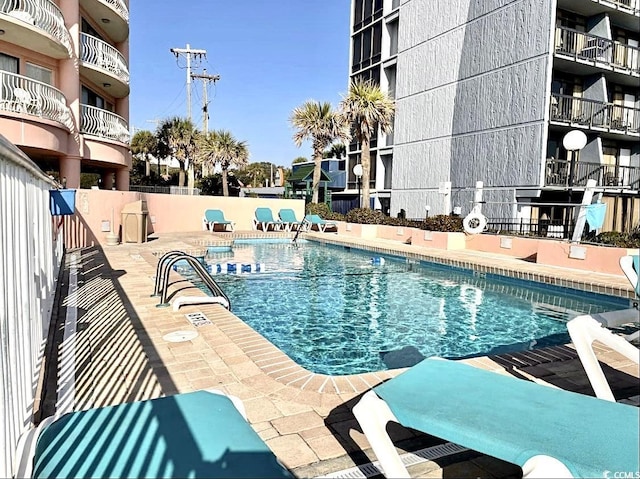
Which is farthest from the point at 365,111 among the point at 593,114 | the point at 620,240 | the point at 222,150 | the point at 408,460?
the point at 408,460

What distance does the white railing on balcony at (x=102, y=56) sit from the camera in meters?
16.0

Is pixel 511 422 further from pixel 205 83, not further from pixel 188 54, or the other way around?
pixel 205 83

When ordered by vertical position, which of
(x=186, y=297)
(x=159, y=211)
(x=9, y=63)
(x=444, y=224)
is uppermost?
(x=9, y=63)

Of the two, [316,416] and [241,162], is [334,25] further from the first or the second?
[316,416]

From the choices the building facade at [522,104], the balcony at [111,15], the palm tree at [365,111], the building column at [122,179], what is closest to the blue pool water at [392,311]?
the building facade at [522,104]

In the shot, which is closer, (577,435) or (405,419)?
(577,435)

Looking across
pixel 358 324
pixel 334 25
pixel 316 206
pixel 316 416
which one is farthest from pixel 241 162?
pixel 316 416

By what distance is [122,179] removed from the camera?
64.3ft

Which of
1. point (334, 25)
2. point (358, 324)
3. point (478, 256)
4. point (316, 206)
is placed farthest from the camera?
point (334, 25)

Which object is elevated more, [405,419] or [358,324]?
[405,419]

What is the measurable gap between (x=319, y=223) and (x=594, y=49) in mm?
13320

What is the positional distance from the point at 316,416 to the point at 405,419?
1.00 metres

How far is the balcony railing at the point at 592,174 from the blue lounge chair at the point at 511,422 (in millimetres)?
16608

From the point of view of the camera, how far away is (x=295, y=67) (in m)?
30.3
